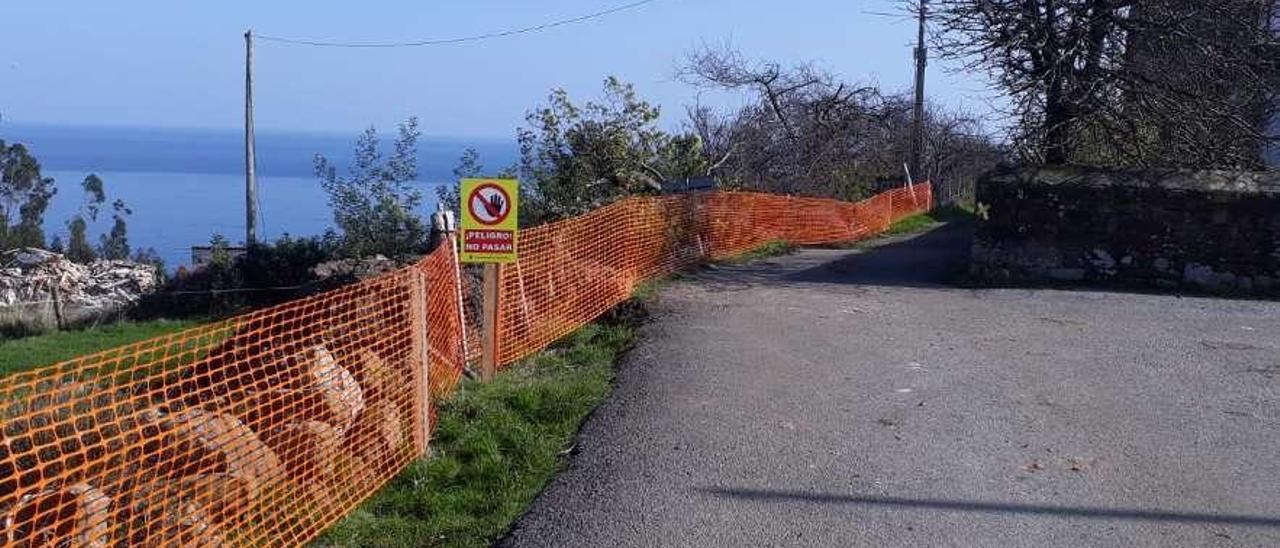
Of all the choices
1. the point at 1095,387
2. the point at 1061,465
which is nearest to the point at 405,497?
the point at 1061,465

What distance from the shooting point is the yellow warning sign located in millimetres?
9344

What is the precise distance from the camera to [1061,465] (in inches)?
274

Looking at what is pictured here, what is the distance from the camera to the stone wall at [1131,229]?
14.0 metres

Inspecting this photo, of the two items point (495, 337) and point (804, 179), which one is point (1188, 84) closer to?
point (495, 337)

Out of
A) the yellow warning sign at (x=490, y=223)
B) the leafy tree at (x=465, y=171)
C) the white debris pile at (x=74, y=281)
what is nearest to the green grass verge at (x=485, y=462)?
the yellow warning sign at (x=490, y=223)

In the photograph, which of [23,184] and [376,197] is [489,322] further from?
[23,184]

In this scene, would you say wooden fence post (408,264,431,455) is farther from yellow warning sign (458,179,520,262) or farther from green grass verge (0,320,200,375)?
green grass verge (0,320,200,375)

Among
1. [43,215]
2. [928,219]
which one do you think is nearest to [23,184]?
[43,215]

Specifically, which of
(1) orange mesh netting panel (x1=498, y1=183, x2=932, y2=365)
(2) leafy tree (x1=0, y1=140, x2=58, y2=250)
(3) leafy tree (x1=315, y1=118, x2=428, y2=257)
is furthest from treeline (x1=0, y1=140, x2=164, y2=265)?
(1) orange mesh netting panel (x1=498, y1=183, x2=932, y2=365)

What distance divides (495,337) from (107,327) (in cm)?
1590

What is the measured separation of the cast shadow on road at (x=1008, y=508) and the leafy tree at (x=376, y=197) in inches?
659

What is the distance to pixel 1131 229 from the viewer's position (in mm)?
14297

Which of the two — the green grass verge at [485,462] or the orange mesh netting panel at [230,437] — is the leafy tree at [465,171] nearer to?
the green grass verge at [485,462]

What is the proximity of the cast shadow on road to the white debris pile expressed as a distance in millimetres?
21588
